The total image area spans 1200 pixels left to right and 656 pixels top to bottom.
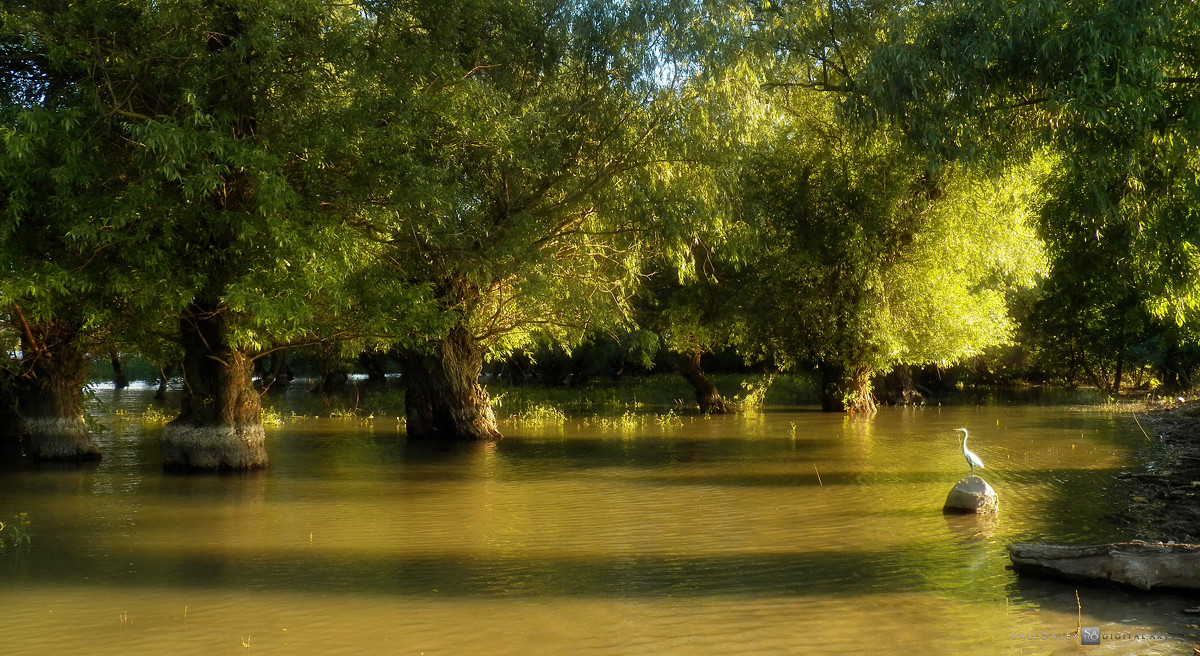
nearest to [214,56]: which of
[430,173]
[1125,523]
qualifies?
[430,173]

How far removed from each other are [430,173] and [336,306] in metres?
2.96

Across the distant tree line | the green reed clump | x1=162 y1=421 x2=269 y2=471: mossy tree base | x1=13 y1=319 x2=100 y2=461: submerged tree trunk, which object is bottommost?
the green reed clump

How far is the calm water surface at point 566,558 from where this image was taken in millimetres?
7988

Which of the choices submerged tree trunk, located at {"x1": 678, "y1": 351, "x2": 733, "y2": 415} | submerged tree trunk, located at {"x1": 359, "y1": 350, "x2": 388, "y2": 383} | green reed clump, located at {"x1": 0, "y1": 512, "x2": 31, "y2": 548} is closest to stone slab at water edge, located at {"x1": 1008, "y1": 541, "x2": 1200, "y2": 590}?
green reed clump, located at {"x1": 0, "y1": 512, "x2": 31, "y2": 548}

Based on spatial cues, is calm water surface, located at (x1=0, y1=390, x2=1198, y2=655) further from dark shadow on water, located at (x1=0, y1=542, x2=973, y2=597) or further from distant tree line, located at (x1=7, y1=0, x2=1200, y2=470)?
distant tree line, located at (x1=7, y1=0, x2=1200, y2=470)

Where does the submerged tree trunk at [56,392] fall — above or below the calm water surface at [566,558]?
above

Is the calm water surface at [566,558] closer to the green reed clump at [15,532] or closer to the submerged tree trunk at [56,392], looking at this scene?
the green reed clump at [15,532]

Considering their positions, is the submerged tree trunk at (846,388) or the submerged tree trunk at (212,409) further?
the submerged tree trunk at (846,388)

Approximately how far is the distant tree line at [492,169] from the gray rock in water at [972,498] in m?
3.72

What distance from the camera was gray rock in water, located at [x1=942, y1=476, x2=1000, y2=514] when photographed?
13.4 meters

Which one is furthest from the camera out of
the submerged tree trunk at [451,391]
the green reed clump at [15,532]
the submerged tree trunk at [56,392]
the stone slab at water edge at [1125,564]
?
the submerged tree trunk at [451,391]

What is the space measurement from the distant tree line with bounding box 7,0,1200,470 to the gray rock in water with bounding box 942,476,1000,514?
12.2 ft

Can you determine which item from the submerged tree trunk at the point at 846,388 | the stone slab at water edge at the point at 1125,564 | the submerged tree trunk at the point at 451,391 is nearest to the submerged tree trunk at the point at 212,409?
the submerged tree trunk at the point at 451,391

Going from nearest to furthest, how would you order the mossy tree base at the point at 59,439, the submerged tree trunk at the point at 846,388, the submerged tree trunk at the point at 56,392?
the submerged tree trunk at the point at 56,392
the mossy tree base at the point at 59,439
the submerged tree trunk at the point at 846,388
